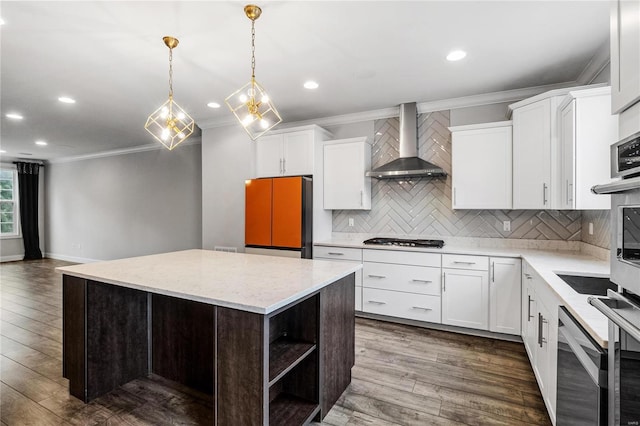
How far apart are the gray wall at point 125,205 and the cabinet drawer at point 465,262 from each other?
14.4ft

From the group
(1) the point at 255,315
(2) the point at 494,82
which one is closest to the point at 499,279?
(2) the point at 494,82

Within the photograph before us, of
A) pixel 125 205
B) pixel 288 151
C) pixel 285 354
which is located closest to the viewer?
pixel 285 354

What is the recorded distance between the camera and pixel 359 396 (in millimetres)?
2170

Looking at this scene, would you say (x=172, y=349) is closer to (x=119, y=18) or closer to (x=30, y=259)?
(x=119, y=18)

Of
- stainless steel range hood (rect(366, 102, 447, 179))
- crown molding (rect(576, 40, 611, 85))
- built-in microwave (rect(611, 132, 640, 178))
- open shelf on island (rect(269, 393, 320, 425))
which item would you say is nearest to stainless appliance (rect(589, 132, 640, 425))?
built-in microwave (rect(611, 132, 640, 178))

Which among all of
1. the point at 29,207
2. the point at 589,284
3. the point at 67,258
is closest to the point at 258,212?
the point at 589,284

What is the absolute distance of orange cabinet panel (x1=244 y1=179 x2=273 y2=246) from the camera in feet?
12.7

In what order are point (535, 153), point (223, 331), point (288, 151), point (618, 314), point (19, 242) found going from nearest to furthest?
point (618, 314)
point (223, 331)
point (535, 153)
point (288, 151)
point (19, 242)

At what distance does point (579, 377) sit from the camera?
50.0 inches

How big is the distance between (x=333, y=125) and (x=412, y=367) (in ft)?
10.4

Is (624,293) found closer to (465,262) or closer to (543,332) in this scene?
(543,332)

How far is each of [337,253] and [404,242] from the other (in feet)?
2.60

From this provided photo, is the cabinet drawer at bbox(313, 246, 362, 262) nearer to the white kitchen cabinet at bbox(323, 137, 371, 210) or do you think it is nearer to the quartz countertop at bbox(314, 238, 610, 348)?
the quartz countertop at bbox(314, 238, 610, 348)

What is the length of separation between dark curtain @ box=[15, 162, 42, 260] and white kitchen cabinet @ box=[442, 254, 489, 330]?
9794 mm
